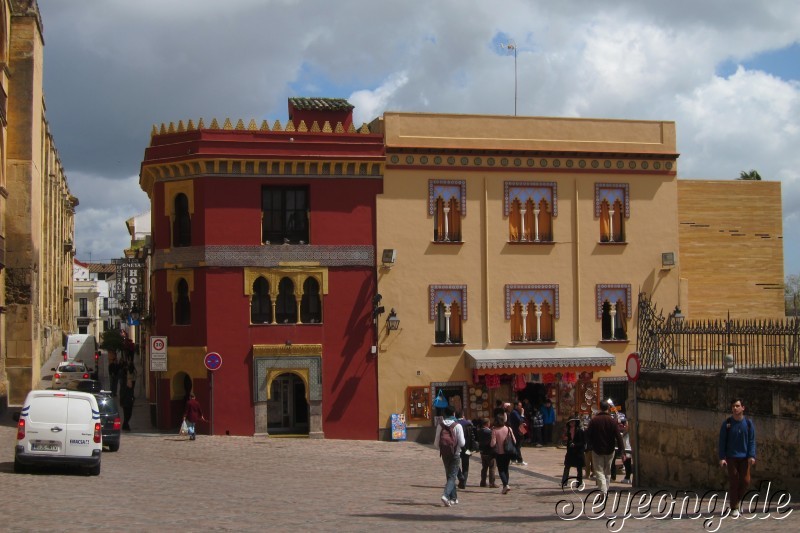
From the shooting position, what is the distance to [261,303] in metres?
30.5

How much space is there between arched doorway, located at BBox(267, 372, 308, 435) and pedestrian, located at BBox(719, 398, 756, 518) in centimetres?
1811

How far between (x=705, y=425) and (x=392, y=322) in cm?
1416

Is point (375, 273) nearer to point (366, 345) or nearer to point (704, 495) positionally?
point (366, 345)

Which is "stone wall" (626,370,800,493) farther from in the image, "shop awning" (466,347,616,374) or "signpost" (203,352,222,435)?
"signpost" (203,352,222,435)

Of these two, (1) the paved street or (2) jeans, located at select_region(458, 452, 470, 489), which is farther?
(2) jeans, located at select_region(458, 452, 470, 489)

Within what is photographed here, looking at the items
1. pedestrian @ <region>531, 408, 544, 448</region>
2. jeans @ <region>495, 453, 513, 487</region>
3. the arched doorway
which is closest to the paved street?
jeans @ <region>495, 453, 513, 487</region>

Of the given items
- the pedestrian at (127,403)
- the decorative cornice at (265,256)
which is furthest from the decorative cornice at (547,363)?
the pedestrian at (127,403)

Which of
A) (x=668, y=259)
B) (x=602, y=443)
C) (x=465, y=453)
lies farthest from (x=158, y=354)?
(x=602, y=443)

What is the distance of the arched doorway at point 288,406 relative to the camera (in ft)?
101

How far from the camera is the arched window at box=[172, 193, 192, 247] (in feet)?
101

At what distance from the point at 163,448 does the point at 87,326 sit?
286 feet

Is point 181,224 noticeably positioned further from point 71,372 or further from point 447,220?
point 71,372

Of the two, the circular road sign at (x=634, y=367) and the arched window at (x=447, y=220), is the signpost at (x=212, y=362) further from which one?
the circular road sign at (x=634, y=367)

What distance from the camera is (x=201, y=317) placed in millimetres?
29953
